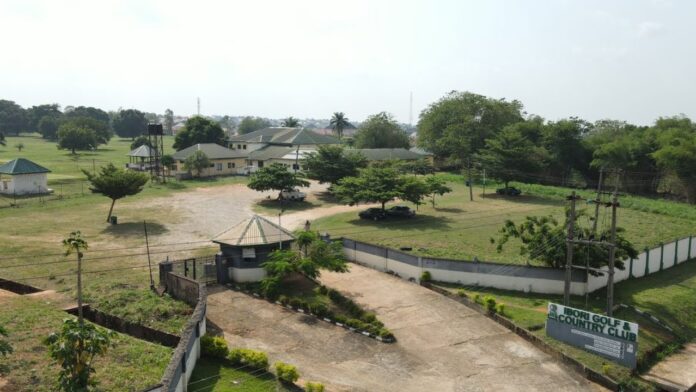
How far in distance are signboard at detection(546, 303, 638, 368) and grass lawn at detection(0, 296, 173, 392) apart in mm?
15233

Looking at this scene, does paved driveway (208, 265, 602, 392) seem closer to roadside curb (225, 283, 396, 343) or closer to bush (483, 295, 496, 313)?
roadside curb (225, 283, 396, 343)

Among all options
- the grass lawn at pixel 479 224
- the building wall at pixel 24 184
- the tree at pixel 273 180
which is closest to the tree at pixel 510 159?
the grass lawn at pixel 479 224

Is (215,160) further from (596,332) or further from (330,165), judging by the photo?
(596,332)

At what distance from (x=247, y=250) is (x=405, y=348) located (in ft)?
34.5

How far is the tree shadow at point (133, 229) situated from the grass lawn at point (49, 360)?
1539cm

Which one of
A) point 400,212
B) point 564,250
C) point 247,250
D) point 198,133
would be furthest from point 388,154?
point 564,250

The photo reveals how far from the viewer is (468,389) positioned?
18.3 meters

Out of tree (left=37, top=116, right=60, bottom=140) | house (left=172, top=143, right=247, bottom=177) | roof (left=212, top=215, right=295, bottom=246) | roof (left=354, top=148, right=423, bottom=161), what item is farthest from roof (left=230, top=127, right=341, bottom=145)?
tree (left=37, top=116, right=60, bottom=140)

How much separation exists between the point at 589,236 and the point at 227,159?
5357 centimetres

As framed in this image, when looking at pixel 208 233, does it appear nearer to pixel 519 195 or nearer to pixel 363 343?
pixel 363 343

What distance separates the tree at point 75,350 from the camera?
15226mm

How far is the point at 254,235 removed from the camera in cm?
2859

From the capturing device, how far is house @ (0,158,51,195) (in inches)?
2082

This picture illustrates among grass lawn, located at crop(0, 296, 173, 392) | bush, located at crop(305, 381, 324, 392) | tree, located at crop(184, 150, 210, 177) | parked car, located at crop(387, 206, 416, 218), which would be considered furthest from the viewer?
tree, located at crop(184, 150, 210, 177)
